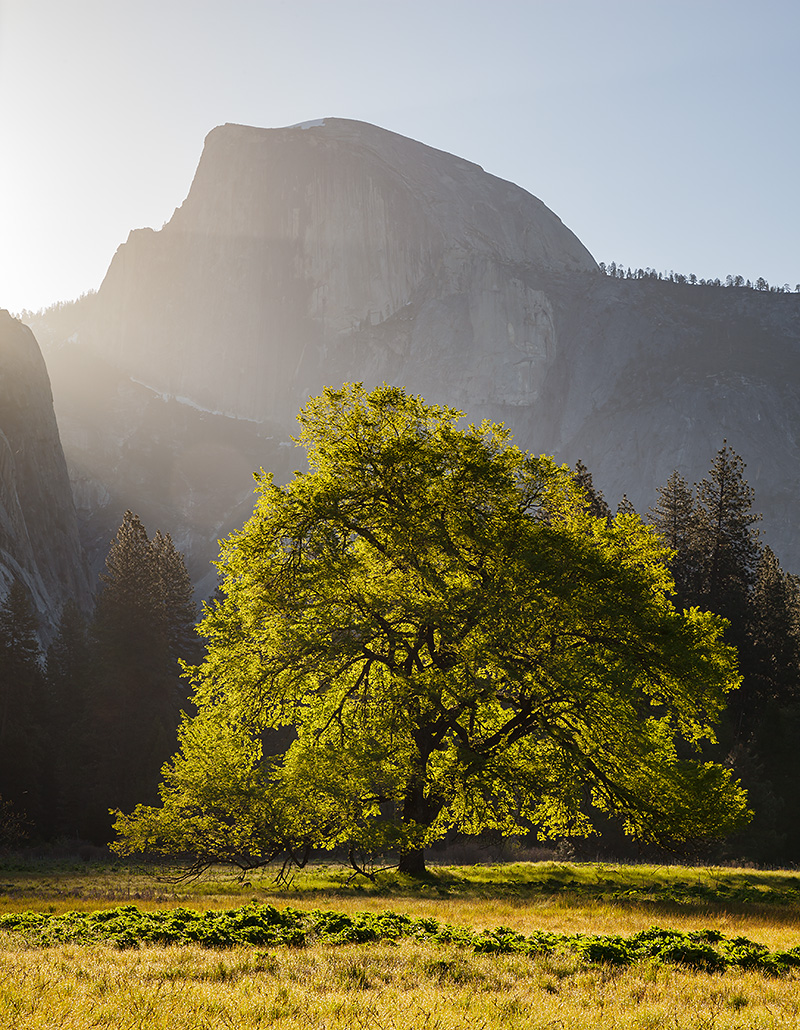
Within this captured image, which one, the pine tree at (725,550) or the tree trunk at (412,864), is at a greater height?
the pine tree at (725,550)

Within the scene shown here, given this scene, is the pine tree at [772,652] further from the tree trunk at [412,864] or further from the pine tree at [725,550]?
the tree trunk at [412,864]

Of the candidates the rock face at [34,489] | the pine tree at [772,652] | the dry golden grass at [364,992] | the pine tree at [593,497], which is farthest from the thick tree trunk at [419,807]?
the rock face at [34,489]

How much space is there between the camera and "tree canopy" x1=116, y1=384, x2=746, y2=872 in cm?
1886

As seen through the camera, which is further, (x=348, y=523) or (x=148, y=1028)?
(x=348, y=523)

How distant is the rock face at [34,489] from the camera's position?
88000 mm

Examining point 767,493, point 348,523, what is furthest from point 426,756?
point 767,493

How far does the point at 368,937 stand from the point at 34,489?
4145 inches

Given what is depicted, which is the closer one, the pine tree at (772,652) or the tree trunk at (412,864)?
the tree trunk at (412,864)

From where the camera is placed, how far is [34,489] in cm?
10444

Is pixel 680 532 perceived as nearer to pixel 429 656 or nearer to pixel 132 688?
pixel 429 656

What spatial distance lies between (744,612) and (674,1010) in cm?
4256

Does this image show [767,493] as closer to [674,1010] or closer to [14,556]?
[14,556]

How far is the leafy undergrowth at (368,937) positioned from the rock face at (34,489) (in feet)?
252

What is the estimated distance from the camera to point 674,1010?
26.0 ft
